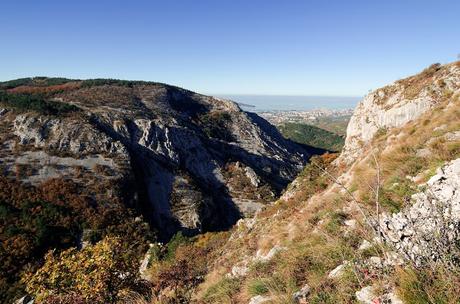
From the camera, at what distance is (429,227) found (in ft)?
17.1

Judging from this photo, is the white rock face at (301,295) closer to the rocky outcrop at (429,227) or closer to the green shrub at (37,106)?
the rocky outcrop at (429,227)

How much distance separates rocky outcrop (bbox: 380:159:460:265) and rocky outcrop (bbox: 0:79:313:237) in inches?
2505

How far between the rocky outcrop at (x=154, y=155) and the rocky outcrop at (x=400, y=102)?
4327cm

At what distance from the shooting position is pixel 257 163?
11362 centimetres

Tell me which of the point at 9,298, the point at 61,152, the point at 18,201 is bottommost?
the point at 9,298

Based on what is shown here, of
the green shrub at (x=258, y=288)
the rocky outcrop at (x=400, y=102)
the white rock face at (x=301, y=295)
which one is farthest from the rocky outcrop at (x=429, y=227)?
the rocky outcrop at (x=400, y=102)

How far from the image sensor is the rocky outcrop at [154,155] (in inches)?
2788

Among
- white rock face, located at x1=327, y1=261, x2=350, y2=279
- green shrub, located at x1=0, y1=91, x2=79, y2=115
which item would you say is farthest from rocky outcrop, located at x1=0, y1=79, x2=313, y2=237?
white rock face, located at x1=327, y1=261, x2=350, y2=279

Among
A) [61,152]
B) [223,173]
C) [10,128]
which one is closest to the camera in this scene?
[61,152]

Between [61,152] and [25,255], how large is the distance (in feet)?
111

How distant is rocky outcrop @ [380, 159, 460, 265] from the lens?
16.3 ft

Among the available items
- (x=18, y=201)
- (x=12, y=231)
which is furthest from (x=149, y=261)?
(x=18, y=201)

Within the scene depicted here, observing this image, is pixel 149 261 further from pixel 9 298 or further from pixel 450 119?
pixel 450 119

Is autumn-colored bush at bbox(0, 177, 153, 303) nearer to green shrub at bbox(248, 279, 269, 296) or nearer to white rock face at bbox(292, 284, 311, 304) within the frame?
green shrub at bbox(248, 279, 269, 296)
